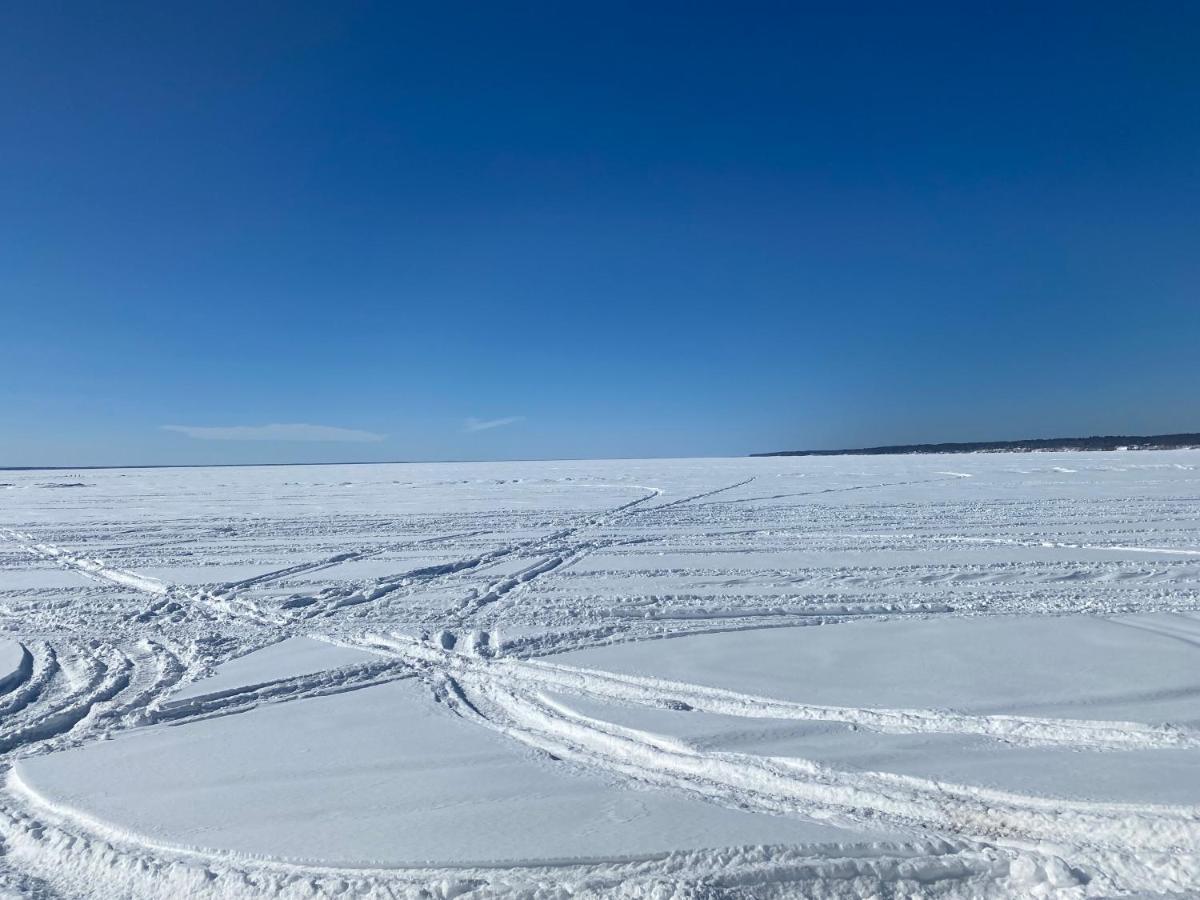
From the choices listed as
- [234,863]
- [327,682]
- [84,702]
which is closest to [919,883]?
[234,863]

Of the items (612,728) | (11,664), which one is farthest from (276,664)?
(612,728)

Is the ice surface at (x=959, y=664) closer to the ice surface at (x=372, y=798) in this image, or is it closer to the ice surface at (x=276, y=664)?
the ice surface at (x=372, y=798)

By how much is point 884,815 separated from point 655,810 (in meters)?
0.94

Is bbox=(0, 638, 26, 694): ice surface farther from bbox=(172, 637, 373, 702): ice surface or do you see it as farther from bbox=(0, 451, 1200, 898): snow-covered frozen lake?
bbox=(172, 637, 373, 702): ice surface

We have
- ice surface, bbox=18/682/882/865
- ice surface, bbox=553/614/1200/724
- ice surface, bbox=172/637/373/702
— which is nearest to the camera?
ice surface, bbox=18/682/882/865

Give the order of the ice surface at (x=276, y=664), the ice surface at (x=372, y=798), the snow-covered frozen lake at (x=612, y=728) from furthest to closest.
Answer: the ice surface at (x=276, y=664) → the ice surface at (x=372, y=798) → the snow-covered frozen lake at (x=612, y=728)

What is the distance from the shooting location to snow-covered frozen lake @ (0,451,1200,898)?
8.69ft

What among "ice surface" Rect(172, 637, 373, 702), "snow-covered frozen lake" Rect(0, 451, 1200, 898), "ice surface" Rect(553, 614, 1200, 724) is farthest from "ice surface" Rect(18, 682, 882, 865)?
"ice surface" Rect(553, 614, 1200, 724)

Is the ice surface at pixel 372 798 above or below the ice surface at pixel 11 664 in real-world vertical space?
below

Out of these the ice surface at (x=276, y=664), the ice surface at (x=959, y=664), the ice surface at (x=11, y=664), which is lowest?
the ice surface at (x=959, y=664)

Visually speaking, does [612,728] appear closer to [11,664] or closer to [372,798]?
[372,798]

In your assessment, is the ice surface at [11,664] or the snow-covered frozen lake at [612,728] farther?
the ice surface at [11,664]

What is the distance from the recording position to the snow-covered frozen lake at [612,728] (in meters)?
2.65

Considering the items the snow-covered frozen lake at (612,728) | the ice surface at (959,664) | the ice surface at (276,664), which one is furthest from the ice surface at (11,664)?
the ice surface at (959,664)
